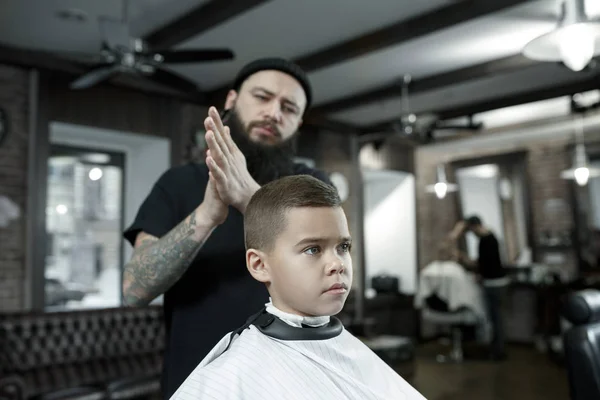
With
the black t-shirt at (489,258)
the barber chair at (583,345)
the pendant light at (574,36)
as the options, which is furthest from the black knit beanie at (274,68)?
the black t-shirt at (489,258)

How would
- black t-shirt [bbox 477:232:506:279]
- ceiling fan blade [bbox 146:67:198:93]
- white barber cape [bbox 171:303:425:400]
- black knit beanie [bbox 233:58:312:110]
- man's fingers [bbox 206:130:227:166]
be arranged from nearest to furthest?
white barber cape [bbox 171:303:425:400], man's fingers [bbox 206:130:227:166], black knit beanie [bbox 233:58:312:110], ceiling fan blade [bbox 146:67:198:93], black t-shirt [bbox 477:232:506:279]

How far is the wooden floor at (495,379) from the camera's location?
467cm

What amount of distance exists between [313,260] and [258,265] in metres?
0.13

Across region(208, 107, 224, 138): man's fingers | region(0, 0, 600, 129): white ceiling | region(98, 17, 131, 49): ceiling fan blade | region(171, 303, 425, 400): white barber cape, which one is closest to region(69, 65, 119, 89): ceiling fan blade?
region(98, 17, 131, 49): ceiling fan blade

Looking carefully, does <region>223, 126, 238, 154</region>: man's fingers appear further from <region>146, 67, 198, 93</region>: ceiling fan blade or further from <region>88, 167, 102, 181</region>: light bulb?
<region>88, 167, 102, 181</region>: light bulb

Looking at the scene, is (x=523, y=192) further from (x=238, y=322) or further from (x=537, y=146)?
(x=238, y=322)

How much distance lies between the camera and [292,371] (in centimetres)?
96

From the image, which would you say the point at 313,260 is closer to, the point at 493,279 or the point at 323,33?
the point at 323,33

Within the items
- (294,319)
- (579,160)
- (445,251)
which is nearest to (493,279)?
(579,160)

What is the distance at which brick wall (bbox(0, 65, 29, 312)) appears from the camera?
184 inches

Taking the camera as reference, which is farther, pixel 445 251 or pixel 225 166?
pixel 445 251

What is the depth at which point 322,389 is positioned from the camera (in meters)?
0.96

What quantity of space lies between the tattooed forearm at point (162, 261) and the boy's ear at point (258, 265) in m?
0.15

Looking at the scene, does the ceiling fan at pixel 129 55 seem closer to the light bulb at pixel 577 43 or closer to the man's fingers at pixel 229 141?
the light bulb at pixel 577 43
